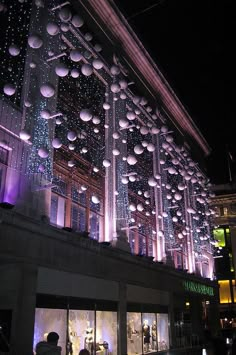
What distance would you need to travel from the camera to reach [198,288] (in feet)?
85.6

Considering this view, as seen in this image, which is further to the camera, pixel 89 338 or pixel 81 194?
pixel 81 194

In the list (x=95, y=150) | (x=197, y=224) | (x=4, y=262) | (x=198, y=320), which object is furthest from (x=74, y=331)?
(x=197, y=224)

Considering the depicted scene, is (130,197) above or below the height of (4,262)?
above

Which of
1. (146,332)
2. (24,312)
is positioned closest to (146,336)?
(146,332)

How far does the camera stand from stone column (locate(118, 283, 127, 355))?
15.5 meters

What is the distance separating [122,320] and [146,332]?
289cm

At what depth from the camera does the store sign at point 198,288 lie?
23616mm

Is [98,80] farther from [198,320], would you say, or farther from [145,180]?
[198,320]

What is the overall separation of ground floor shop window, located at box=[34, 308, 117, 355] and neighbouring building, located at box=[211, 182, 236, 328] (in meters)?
31.1

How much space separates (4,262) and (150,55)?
1610 cm

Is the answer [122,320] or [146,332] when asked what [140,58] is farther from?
[146,332]

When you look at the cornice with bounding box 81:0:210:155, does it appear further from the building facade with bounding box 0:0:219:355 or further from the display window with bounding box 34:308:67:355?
the display window with bounding box 34:308:67:355

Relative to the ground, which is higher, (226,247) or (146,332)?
(226,247)

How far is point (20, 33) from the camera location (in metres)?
13.6
